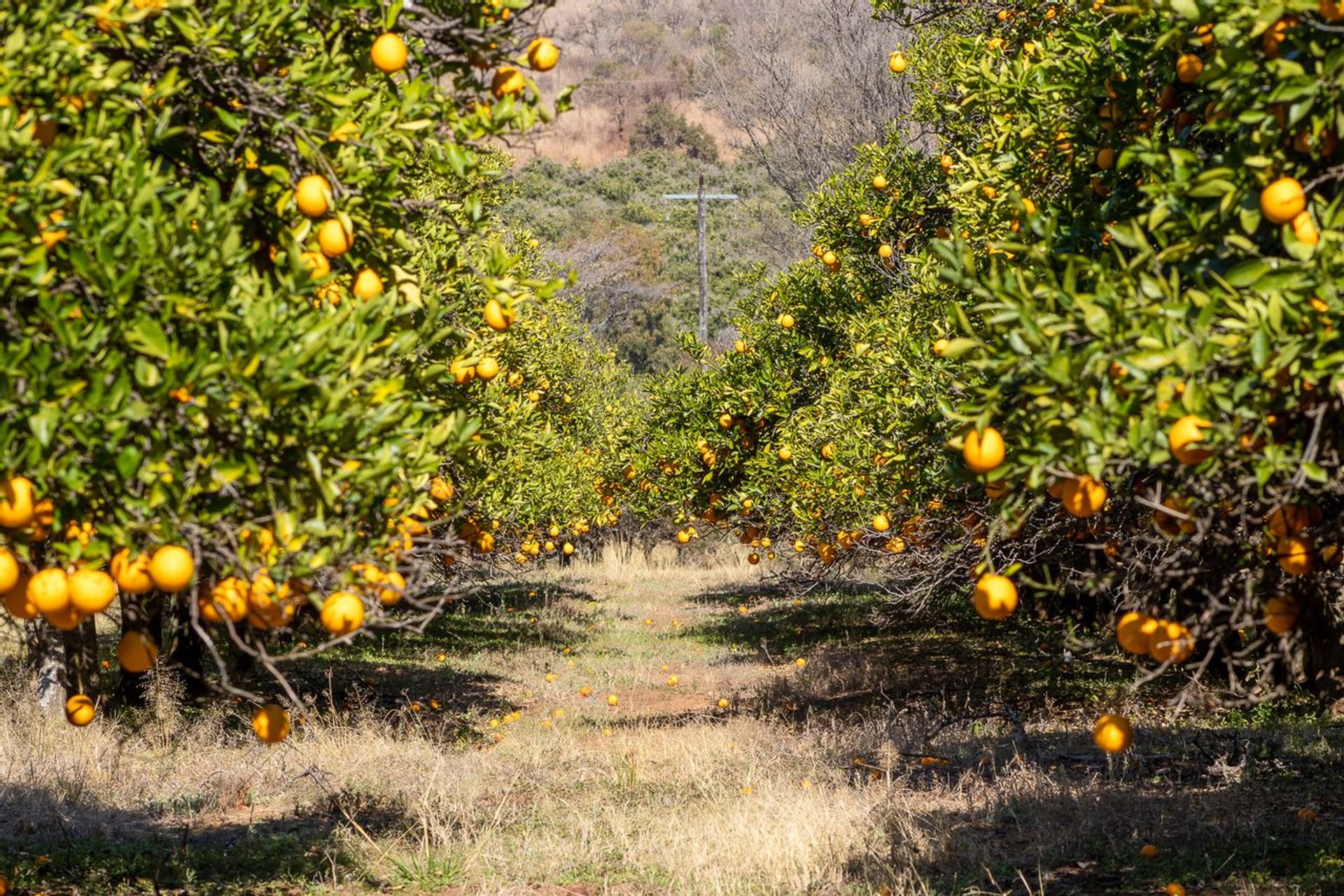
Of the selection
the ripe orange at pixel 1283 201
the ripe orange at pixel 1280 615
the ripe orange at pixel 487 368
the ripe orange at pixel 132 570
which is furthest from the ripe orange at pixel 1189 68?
the ripe orange at pixel 132 570

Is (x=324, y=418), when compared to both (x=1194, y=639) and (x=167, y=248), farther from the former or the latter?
(x=1194, y=639)

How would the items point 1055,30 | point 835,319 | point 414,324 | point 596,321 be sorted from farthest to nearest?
point 596,321 → point 835,319 → point 1055,30 → point 414,324

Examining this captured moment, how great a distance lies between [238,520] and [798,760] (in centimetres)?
606

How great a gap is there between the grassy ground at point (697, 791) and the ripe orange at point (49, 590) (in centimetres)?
311

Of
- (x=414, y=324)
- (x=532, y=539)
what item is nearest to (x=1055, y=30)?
(x=414, y=324)

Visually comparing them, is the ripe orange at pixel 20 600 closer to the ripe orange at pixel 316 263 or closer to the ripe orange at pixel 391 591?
the ripe orange at pixel 391 591

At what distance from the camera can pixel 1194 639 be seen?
350cm

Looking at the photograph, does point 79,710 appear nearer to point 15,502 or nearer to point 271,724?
point 271,724

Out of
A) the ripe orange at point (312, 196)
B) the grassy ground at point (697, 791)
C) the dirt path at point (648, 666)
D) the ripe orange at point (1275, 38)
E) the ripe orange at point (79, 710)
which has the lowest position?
the dirt path at point (648, 666)

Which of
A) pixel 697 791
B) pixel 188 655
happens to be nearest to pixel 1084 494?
pixel 697 791

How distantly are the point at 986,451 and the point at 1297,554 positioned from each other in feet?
3.13

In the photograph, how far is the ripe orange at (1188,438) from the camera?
9.20ft

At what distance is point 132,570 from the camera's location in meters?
2.92

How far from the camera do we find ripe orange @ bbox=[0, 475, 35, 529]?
2717mm
